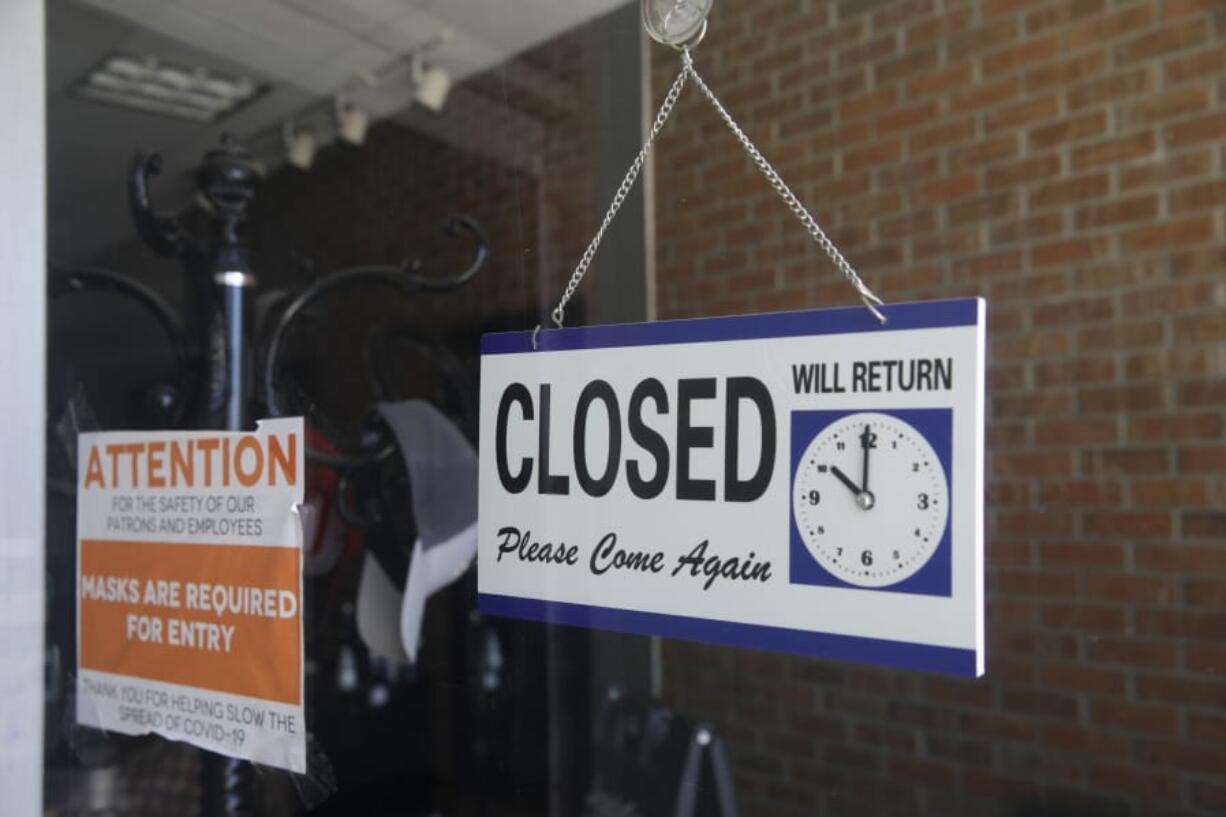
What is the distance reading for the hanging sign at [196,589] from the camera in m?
1.35

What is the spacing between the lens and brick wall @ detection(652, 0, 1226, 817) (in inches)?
36.0

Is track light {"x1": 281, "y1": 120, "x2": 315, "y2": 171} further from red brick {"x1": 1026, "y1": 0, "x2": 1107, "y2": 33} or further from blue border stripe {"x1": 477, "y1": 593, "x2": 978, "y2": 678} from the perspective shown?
red brick {"x1": 1026, "y1": 0, "x2": 1107, "y2": 33}

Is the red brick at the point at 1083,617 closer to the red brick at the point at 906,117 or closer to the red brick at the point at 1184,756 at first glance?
the red brick at the point at 1184,756

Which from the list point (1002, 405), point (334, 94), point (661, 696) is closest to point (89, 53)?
point (334, 94)

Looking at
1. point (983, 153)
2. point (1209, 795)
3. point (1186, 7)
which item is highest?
point (1186, 7)

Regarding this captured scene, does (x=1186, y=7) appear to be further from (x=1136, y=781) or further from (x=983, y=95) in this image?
(x=1136, y=781)

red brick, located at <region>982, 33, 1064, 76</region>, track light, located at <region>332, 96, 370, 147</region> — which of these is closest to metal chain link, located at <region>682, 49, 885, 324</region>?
red brick, located at <region>982, 33, 1064, 76</region>

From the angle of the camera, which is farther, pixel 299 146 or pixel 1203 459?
pixel 299 146

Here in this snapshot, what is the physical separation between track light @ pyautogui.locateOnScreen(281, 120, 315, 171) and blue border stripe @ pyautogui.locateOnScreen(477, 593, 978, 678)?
102cm

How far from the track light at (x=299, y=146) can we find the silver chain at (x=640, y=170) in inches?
31.7

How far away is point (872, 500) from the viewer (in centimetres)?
83

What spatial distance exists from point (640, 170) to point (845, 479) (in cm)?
50

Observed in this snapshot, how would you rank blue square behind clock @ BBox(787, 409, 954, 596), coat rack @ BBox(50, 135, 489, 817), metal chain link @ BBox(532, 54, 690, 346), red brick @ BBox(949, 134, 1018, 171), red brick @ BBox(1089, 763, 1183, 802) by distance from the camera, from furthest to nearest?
coat rack @ BBox(50, 135, 489, 817) → metal chain link @ BBox(532, 54, 690, 346) → red brick @ BBox(949, 134, 1018, 171) → red brick @ BBox(1089, 763, 1183, 802) → blue square behind clock @ BBox(787, 409, 954, 596)

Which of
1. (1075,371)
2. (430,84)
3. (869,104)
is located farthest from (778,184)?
(430,84)
